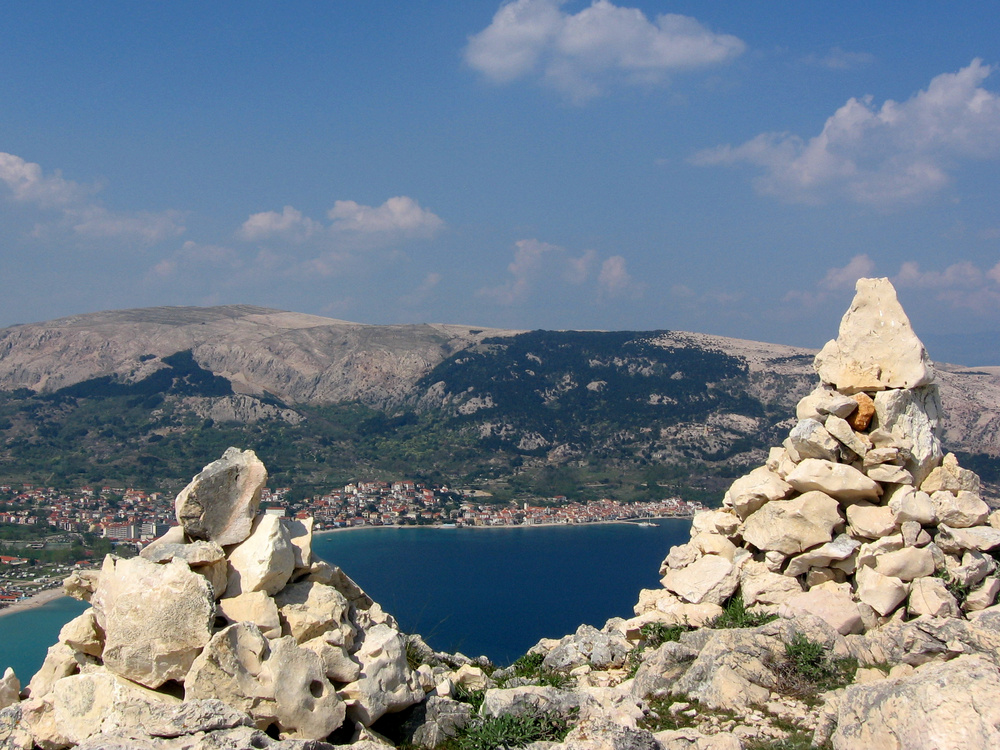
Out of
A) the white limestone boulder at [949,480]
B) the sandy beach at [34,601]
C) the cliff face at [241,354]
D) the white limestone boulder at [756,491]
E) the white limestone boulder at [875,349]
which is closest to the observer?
the white limestone boulder at [949,480]

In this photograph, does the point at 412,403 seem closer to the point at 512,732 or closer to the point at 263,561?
the point at 263,561

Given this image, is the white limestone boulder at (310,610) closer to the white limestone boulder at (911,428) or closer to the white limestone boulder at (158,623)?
the white limestone boulder at (158,623)

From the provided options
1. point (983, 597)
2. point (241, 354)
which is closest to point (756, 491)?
point (983, 597)

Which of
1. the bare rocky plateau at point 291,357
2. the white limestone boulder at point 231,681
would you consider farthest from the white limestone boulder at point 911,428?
the bare rocky plateau at point 291,357

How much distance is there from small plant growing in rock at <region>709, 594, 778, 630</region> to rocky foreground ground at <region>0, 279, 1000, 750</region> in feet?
0.11

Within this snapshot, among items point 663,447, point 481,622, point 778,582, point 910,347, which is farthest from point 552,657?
point 663,447

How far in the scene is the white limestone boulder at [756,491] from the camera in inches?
472

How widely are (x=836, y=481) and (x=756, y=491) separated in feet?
3.89

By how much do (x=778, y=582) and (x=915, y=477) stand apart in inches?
110

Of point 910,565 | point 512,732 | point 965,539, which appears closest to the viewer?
point 512,732

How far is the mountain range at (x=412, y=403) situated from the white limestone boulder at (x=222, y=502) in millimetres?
Answer: 96030

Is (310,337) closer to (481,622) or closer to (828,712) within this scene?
(481,622)

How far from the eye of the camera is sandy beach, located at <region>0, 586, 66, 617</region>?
160ft

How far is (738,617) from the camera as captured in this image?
422 inches
